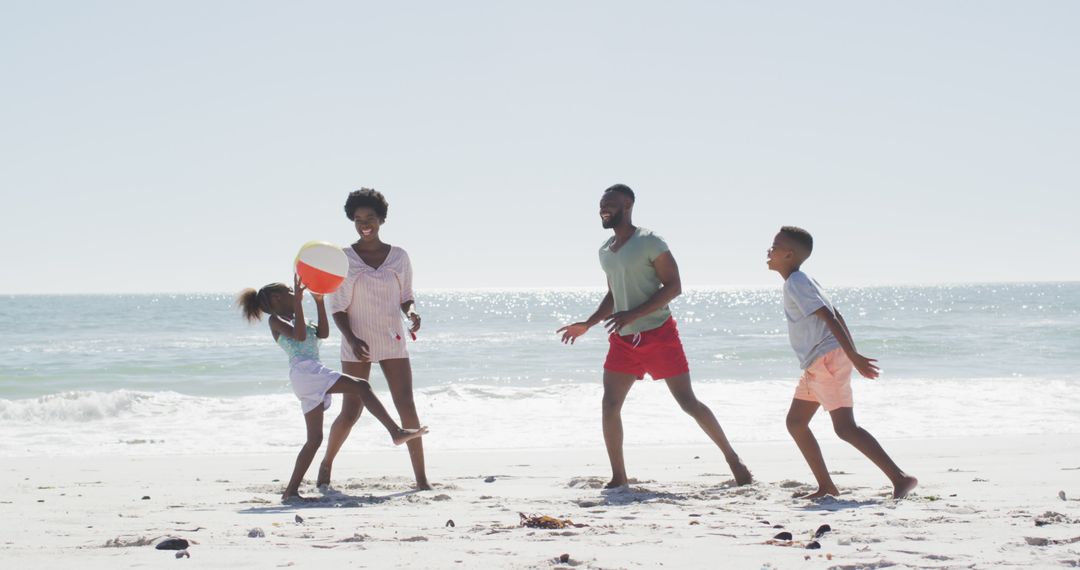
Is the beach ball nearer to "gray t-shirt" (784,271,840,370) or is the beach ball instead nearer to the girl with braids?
the girl with braids

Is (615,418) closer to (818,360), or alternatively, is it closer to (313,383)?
(818,360)

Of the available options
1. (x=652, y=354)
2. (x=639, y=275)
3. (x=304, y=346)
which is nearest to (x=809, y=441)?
(x=652, y=354)

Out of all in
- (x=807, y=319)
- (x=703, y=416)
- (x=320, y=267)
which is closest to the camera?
(x=807, y=319)

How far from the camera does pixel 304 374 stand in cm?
552

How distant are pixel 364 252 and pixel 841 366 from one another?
2826 millimetres

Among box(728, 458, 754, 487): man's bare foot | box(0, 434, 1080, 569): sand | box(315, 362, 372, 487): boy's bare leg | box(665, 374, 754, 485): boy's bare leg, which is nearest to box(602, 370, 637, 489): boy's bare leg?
box(0, 434, 1080, 569): sand

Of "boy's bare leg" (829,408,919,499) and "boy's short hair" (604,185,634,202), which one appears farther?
"boy's short hair" (604,185,634,202)

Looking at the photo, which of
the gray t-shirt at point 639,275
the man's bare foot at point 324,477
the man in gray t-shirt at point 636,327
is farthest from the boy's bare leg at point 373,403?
the gray t-shirt at point 639,275

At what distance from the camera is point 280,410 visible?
1236cm

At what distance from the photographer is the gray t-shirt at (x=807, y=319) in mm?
5039

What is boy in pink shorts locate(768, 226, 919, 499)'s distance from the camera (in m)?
5.04

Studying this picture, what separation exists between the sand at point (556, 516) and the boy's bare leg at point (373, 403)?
37 centimetres

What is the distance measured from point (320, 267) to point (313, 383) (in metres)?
0.65

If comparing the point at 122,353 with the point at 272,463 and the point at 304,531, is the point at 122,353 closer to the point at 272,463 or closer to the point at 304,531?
the point at 272,463
